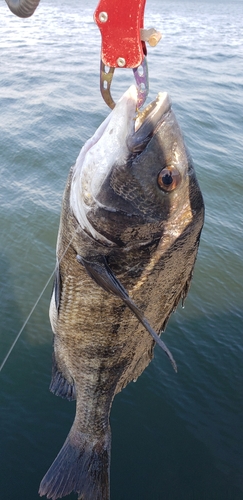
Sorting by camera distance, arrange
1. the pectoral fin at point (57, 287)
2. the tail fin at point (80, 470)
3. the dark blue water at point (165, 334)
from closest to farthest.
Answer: the pectoral fin at point (57, 287)
the tail fin at point (80, 470)
the dark blue water at point (165, 334)

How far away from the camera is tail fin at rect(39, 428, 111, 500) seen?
136 inches

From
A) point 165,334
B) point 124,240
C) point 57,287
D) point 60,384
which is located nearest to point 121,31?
point 124,240

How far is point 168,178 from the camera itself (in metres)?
2.48

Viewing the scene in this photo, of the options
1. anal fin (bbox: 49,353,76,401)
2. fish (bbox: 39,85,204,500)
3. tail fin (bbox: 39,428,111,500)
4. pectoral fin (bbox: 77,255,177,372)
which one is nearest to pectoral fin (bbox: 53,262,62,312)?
fish (bbox: 39,85,204,500)

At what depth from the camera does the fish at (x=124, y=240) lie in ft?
8.00

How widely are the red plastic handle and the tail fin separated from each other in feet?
9.94

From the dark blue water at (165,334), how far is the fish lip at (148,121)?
234 inches

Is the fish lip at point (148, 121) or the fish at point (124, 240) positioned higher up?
the fish lip at point (148, 121)

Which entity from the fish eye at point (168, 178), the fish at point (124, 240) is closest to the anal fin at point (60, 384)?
the fish at point (124, 240)

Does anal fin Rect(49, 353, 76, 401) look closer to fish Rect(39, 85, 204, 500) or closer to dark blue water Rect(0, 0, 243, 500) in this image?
fish Rect(39, 85, 204, 500)

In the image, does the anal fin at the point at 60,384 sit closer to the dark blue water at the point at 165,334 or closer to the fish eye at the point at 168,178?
the fish eye at the point at 168,178

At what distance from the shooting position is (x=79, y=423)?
3.68 metres

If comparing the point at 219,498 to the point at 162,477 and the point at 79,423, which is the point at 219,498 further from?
the point at 79,423

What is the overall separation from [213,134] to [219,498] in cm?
1288
